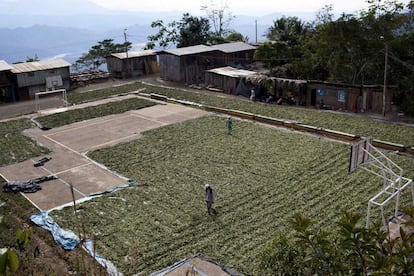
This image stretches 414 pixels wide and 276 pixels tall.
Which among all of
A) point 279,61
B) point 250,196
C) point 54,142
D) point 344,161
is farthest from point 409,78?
point 54,142

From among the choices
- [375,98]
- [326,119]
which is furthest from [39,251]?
[375,98]

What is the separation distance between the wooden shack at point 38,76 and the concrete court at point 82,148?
10632 millimetres

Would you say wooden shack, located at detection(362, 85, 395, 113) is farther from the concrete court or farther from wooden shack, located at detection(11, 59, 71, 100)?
wooden shack, located at detection(11, 59, 71, 100)

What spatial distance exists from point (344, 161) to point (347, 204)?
4290 mm

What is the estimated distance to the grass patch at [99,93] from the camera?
33.7 metres

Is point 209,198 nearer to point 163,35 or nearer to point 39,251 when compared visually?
point 39,251

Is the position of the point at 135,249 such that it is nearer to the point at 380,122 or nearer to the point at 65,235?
the point at 65,235

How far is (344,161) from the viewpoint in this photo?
18.7m

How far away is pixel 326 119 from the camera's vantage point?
24984mm

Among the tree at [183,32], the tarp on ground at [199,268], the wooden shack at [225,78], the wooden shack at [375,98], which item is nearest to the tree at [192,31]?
the tree at [183,32]

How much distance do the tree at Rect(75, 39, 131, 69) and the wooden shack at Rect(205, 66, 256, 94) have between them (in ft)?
56.1

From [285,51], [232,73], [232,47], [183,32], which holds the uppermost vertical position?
[183,32]

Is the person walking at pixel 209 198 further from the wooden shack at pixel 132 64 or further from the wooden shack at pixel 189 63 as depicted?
the wooden shack at pixel 132 64

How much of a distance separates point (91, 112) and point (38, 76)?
9.70m
